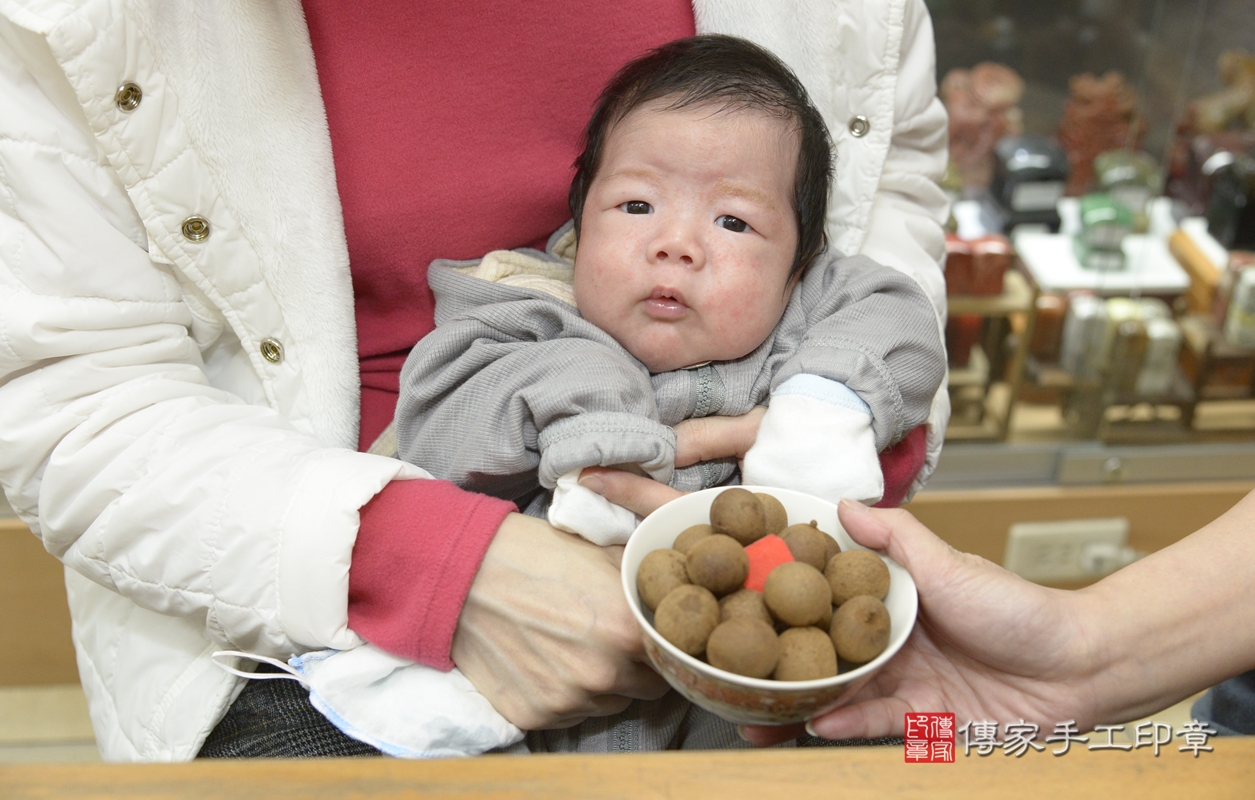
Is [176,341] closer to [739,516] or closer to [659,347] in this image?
[659,347]

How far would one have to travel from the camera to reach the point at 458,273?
111 cm

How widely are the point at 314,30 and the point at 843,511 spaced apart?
0.81 metres

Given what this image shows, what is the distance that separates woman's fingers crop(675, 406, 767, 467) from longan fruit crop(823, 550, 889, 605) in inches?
10.7

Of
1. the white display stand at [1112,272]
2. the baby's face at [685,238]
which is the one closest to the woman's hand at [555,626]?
the baby's face at [685,238]

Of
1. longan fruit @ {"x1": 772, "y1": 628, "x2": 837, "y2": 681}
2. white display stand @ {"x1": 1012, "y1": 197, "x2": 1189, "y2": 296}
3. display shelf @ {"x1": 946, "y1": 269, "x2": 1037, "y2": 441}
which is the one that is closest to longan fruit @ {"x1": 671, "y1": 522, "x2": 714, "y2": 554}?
longan fruit @ {"x1": 772, "y1": 628, "x2": 837, "y2": 681}

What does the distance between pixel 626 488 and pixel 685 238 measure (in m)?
0.29

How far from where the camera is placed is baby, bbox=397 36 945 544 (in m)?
0.98

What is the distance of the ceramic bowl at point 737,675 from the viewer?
0.69 m

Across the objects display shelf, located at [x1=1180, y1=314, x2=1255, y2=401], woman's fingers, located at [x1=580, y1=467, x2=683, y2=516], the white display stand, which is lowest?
display shelf, located at [x1=1180, y1=314, x2=1255, y2=401]

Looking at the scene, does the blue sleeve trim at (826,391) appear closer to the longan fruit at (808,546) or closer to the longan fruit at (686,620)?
the longan fruit at (808,546)

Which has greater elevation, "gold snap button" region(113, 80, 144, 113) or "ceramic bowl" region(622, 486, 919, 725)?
"gold snap button" region(113, 80, 144, 113)

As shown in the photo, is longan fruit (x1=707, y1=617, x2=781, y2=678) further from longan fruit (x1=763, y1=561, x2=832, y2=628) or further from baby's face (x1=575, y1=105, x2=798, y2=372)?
baby's face (x1=575, y1=105, x2=798, y2=372)

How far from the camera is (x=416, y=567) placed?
2.93 feet

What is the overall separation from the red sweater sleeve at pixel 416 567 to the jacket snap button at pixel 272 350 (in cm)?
26
